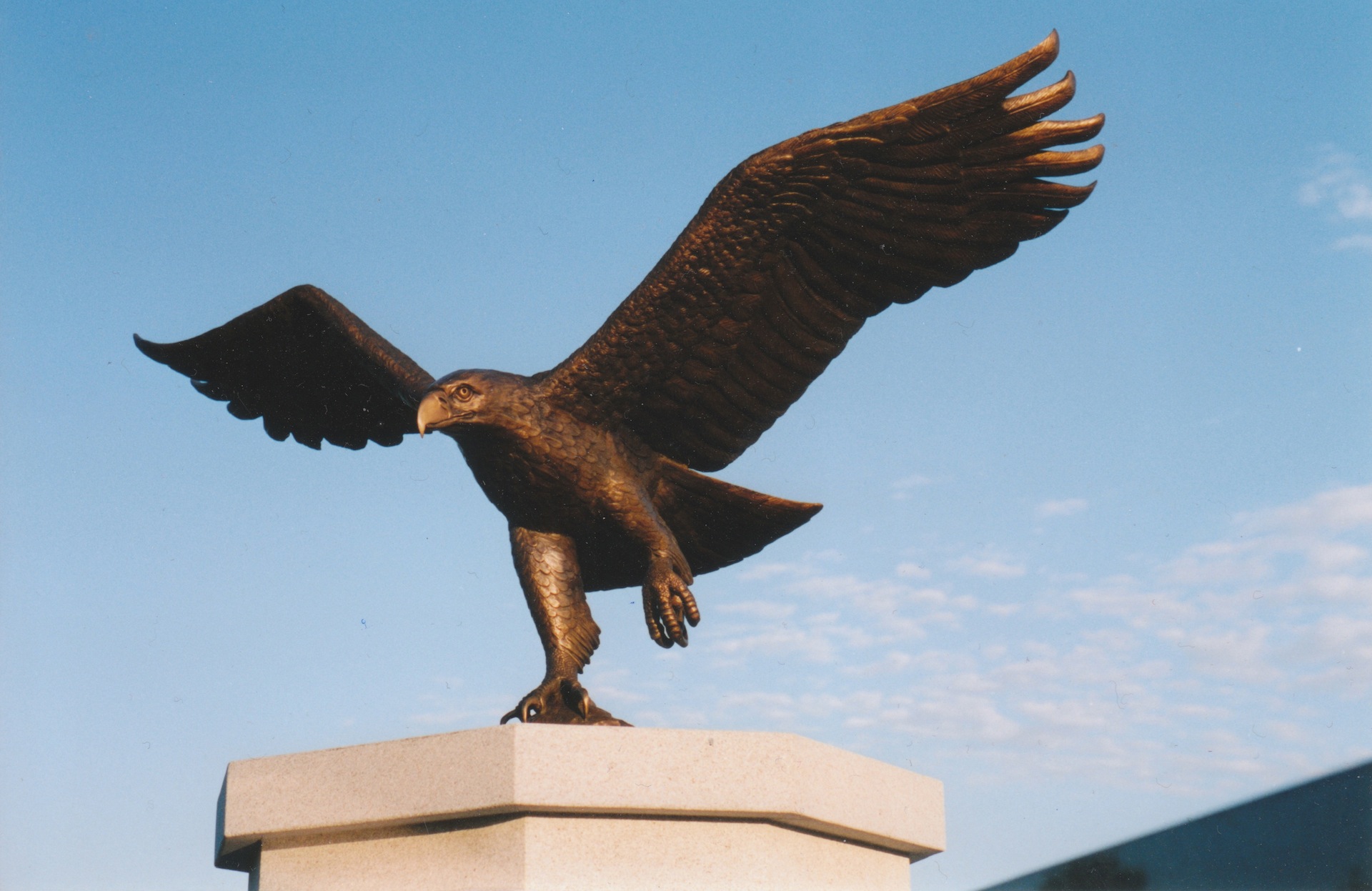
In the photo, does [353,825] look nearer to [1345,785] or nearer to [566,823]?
[566,823]

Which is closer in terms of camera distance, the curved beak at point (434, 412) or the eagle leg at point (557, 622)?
the eagle leg at point (557, 622)

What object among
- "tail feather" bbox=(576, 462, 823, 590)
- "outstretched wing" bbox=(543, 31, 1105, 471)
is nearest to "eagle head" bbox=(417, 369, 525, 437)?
"outstretched wing" bbox=(543, 31, 1105, 471)

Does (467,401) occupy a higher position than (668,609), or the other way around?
(467,401)

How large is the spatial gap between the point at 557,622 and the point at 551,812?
109 cm

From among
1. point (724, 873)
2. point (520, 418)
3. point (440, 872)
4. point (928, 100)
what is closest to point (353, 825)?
point (440, 872)

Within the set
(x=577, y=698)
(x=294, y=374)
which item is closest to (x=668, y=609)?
(x=577, y=698)

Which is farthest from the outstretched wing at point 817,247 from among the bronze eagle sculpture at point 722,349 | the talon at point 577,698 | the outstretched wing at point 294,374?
the outstretched wing at point 294,374

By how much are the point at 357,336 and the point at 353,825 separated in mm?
2188

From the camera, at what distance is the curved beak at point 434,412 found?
185 inches

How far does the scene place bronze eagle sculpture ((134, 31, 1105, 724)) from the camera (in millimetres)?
4605

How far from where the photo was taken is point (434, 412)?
15.5ft

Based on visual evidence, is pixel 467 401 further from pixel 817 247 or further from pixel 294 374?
pixel 294 374

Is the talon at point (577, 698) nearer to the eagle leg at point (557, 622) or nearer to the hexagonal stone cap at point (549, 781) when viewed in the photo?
the eagle leg at point (557, 622)

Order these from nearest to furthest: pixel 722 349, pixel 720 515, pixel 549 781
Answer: pixel 549 781
pixel 722 349
pixel 720 515
